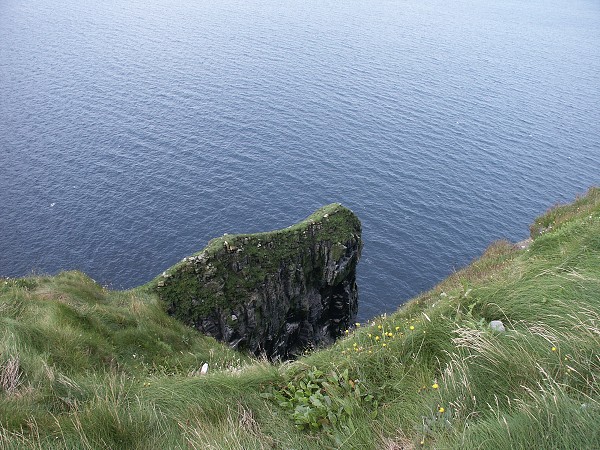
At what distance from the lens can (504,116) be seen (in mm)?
99812

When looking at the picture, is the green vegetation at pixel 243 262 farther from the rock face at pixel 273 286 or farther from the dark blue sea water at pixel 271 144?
the dark blue sea water at pixel 271 144

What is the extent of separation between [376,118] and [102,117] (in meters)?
51.6

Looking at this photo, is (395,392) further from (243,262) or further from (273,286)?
(273,286)

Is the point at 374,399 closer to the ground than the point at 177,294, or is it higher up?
higher up

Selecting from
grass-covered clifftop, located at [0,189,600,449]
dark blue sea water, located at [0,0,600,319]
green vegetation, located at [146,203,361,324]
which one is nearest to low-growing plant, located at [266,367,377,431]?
grass-covered clifftop, located at [0,189,600,449]

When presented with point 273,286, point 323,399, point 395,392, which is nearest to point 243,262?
point 273,286

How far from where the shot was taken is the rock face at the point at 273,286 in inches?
1313

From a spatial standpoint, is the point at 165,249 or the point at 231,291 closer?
the point at 231,291

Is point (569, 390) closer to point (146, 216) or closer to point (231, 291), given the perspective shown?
point (231, 291)

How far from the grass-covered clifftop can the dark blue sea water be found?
46.3 metres

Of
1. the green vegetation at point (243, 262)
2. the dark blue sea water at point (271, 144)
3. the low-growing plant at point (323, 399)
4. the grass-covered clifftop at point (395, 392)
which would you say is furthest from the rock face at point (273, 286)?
the low-growing plant at point (323, 399)

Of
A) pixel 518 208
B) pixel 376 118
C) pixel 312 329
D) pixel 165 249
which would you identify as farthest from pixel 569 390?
pixel 376 118

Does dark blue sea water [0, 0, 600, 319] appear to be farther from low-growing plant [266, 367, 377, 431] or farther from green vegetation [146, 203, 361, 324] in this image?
low-growing plant [266, 367, 377, 431]

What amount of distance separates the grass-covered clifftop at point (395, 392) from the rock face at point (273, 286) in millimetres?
21409
